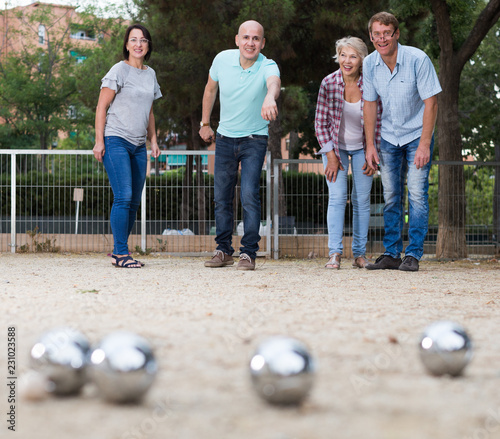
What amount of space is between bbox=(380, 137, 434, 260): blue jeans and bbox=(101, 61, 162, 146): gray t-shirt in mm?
2302

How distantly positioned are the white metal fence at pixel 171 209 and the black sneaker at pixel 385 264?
8.66 feet

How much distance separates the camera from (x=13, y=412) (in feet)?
5.97

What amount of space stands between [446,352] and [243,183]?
3988 millimetres

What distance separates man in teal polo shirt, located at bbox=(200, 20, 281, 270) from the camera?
5.95 meters

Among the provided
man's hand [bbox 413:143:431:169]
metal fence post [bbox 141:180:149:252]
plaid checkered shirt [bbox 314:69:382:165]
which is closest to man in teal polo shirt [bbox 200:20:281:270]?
plaid checkered shirt [bbox 314:69:382:165]

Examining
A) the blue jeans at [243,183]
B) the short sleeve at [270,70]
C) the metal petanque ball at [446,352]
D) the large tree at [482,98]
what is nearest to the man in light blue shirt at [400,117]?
the short sleeve at [270,70]

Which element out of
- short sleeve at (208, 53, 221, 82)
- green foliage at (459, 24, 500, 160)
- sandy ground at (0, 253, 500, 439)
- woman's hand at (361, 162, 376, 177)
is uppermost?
green foliage at (459, 24, 500, 160)

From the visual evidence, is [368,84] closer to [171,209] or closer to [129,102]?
[129,102]

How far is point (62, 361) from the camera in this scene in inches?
77.6

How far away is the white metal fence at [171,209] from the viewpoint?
8.84m

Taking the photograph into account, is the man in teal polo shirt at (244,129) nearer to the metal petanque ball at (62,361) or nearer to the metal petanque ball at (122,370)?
the metal petanque ball at (62,361)

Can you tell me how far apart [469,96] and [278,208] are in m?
14.1

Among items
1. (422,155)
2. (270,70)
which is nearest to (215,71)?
(270,70)

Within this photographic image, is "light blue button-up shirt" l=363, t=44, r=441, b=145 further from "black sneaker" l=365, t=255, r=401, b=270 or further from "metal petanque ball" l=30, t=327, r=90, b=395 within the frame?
"metal petanque ball" l=30, t=327, r=90, b=395
